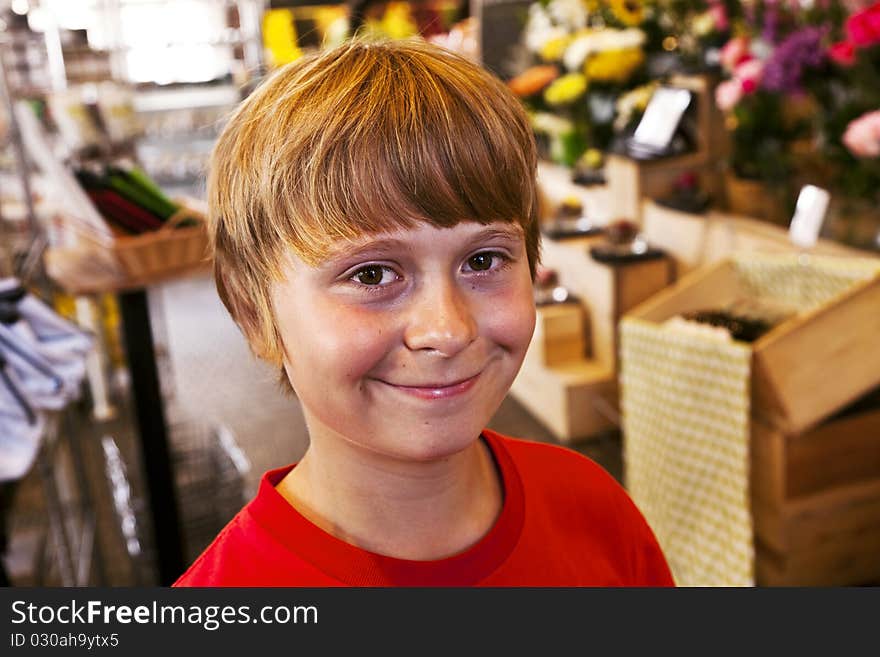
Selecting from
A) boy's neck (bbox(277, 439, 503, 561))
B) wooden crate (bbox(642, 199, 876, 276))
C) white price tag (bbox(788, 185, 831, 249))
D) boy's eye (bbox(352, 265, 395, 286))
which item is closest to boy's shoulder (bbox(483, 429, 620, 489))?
boy's neck (bbox(277, 439, 503, 561))

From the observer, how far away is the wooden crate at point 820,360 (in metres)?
2.21

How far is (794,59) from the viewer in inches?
108

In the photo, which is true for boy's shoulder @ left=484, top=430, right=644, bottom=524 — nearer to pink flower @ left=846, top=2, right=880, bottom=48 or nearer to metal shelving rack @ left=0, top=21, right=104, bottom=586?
metal shelving rack @ left=0, top=21, right=104, bottom=586

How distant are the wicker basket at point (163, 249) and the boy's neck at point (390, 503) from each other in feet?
4.26

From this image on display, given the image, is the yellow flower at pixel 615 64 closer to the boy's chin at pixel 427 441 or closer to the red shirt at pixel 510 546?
the red shirt at pixel 510 546

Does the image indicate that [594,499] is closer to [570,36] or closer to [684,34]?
[684,34]

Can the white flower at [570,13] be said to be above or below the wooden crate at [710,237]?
above

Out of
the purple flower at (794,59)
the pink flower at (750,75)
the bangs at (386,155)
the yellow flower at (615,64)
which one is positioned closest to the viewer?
the bangs at (386,155)

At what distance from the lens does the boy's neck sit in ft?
2.96

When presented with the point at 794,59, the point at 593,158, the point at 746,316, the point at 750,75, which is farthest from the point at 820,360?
the point at 593,158

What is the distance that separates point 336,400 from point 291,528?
158 mm

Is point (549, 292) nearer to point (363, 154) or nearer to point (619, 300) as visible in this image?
point (619, 300)

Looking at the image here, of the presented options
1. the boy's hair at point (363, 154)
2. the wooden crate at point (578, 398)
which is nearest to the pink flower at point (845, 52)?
the wooden crate at point (578, 398)

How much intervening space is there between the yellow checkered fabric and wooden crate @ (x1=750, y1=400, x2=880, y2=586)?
5.7 inches
